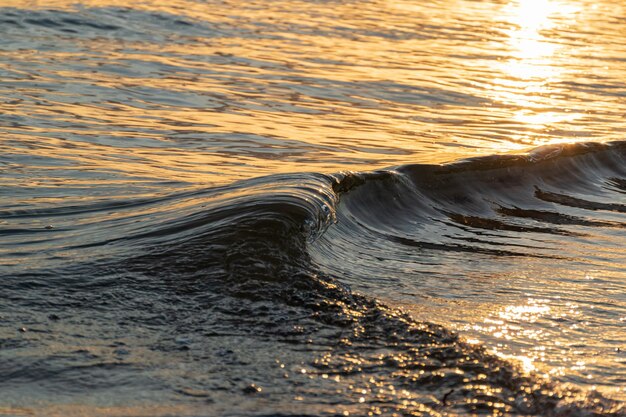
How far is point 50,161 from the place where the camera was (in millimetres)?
7895

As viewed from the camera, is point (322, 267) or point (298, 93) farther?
point (298, 93)

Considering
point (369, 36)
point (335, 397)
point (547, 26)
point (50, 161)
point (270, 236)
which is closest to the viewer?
point (335, 397)

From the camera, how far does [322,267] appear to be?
17.6ft

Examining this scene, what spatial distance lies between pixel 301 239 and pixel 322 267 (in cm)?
39

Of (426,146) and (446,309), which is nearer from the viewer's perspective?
(446,309)

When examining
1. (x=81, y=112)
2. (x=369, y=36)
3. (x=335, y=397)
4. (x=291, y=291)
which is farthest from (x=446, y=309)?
(x=369, y=36)

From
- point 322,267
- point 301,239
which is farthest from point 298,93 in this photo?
point 322,267

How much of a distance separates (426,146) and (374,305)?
5347 mm

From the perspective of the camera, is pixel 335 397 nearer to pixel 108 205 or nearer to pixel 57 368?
pixel 57 368

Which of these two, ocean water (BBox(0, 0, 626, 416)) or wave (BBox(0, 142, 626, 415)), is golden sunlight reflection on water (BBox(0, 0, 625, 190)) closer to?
ocean water (BBox(0, 0, 626, 416))

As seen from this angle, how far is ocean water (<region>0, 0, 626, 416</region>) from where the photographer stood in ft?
12.5

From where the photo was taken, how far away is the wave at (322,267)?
3791mm

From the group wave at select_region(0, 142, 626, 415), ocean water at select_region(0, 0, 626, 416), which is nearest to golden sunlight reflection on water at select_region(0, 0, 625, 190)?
ocean water at select_region(0, 0, 626, 416)

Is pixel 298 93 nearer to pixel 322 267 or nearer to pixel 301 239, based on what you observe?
pixel 301 239
